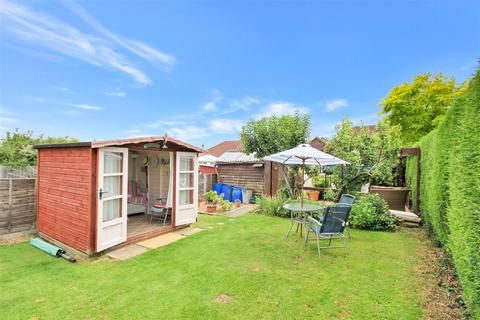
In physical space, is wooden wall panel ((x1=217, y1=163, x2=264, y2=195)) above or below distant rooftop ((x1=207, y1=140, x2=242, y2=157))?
below

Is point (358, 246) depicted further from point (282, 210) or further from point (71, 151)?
point (71, 151)

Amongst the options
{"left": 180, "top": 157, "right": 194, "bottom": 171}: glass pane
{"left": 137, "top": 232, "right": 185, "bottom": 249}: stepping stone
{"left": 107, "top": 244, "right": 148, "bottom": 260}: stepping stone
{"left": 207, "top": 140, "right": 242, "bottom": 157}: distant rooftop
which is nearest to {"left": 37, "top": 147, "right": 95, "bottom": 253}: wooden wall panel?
{"left": 107, "top": 244, "right": 148, "bottom": 260}: stepping stone

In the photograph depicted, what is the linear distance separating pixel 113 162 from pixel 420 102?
19869 mm

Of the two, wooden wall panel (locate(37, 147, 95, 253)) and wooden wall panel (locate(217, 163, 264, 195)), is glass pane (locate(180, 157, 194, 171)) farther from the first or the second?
wooden wall panel (locate(217, 163, 264, 195))

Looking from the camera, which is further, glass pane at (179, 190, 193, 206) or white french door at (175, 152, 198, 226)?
glass pane at (179, 190, 193, 206)

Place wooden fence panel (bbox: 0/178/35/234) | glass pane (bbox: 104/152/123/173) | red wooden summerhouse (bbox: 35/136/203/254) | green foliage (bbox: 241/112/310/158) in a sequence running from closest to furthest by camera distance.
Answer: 1. red wooden summerhouse (bbox: 35/136/203/254)
2. glass pane (bbox: 104/152/123/173)
3. wooden fence panel (bbox: 0/178/35/234)
4. green foliage (bbox: 241/112/310/158)

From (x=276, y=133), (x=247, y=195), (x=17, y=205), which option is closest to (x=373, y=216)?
(x=276, y=133)

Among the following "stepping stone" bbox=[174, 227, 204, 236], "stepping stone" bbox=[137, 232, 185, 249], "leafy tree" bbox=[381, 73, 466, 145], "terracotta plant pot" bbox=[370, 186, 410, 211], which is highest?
"leafy tree" bbox=[381, 73, 466, 145]

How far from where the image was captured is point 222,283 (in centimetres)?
356

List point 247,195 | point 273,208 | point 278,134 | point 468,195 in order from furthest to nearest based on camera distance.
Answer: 1. point 247,195
2. point 278,134
3. point 273,208
4. point 468,195

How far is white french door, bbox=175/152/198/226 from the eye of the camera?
6672 millimetres

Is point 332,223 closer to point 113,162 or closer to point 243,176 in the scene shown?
point 113,162

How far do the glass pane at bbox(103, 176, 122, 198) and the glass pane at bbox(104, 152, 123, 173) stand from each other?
176 millimetres

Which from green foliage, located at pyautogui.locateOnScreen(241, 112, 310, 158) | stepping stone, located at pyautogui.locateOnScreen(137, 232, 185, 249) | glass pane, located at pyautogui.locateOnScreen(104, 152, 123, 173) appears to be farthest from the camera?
green foliage, located at pyautogui.locateOnScreen(241, 112, 310, 158)
